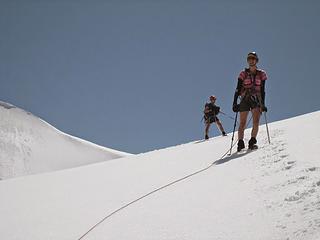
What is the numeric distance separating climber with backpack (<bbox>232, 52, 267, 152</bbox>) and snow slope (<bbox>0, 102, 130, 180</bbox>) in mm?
75685

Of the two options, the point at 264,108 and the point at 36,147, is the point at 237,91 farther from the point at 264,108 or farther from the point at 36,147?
the point at 36,147

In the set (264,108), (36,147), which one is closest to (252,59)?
(264,108)

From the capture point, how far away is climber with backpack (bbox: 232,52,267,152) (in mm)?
7285

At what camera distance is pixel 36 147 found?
9206 cm

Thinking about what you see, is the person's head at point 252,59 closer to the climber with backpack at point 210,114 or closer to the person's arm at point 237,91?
the person's arm at point 237,91

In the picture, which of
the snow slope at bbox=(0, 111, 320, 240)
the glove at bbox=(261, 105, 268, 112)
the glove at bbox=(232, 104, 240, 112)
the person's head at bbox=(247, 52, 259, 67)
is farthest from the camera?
the glove at bbox=(232, 104, 240, 112)

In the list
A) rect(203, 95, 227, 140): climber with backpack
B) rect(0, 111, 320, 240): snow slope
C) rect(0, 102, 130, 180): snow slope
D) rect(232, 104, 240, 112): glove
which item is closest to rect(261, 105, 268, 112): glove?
rect(232, 104, 240, 112): glove

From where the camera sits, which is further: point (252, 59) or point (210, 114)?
point (210, 114)

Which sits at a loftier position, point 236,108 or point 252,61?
point 252,61

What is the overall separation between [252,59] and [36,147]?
9080cm

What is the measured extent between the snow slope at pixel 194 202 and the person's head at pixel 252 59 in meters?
1.49

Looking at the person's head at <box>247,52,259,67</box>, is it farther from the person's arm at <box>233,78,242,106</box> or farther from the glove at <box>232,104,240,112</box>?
the glove at <box>232,104,240,112</box>

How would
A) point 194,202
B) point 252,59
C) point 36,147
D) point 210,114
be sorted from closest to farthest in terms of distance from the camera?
point 194,202 < point 252,59 < point 210,114 < point 36,147

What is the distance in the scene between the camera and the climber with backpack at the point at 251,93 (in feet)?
23.9
